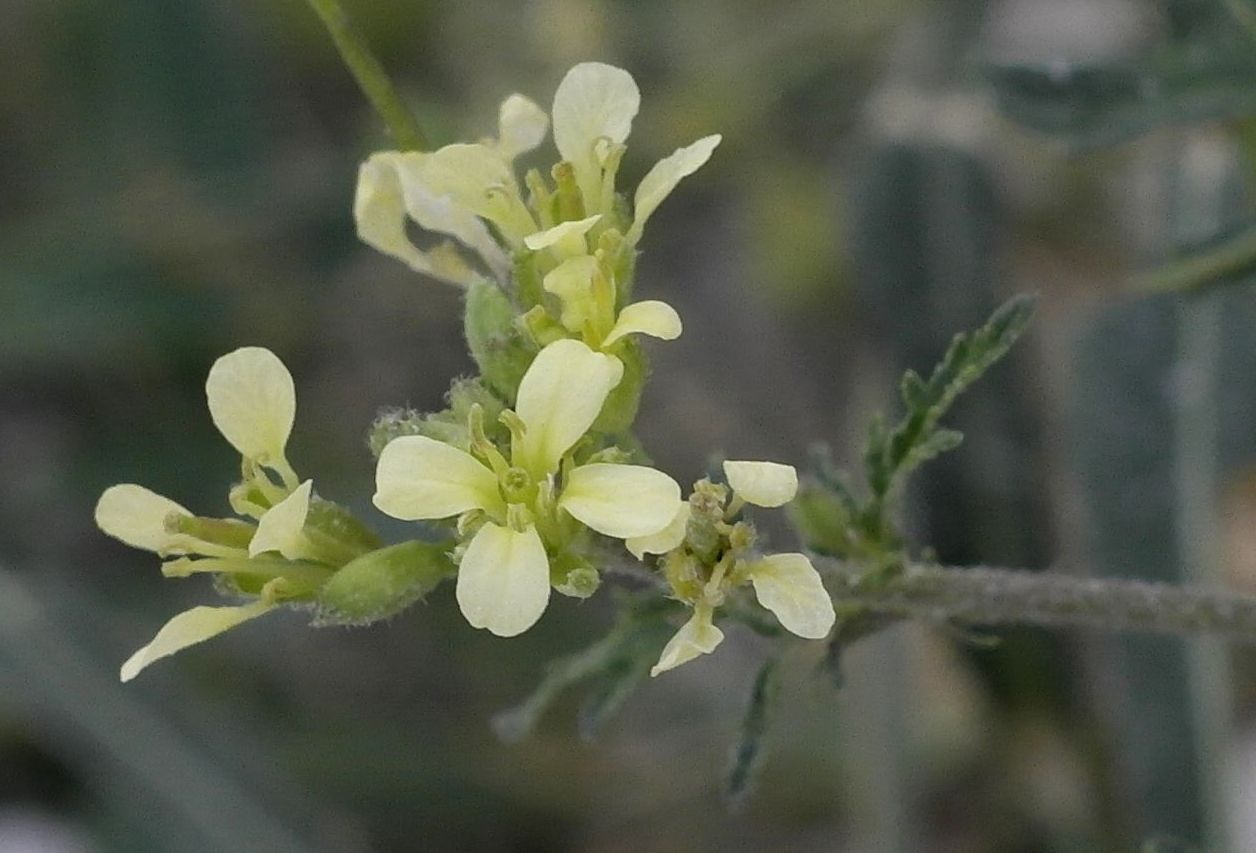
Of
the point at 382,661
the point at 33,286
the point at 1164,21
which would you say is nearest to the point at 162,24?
the point at 33,286

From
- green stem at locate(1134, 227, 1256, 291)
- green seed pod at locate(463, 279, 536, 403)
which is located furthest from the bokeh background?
green seed pod at locate(463, 279, 536, 403)

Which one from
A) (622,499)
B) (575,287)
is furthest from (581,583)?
(575,287)

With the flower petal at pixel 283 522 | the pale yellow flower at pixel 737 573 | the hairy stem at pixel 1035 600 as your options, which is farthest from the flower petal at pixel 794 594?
the flower petal at pixel 283 522

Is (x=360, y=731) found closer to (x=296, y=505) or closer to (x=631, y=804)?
(x=631, y=804)

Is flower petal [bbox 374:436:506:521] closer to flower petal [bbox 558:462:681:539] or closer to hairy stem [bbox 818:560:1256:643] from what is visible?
flower petal [bbox 558:462:681:539]

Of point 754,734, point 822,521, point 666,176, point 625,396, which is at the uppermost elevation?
point 666,176

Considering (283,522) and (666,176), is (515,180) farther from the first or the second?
(283,522)
